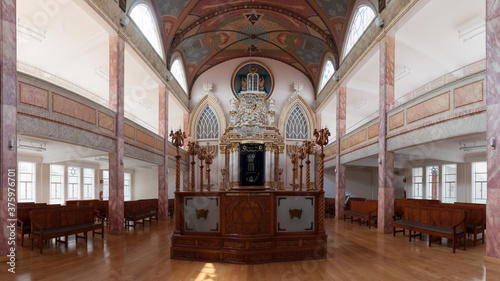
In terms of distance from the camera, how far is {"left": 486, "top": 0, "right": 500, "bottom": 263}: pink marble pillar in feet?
18.9

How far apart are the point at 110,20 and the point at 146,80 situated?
226 inches

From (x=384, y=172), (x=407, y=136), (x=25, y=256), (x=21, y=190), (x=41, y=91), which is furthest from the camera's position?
(x=21, y=190)

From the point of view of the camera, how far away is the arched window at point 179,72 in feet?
56.8

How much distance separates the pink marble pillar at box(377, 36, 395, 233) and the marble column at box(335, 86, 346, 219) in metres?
4.47

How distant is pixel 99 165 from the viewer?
16906 mm

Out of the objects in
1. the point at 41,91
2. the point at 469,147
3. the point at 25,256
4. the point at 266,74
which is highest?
the point at 266,74

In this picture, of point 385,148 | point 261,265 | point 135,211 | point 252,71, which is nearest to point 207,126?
point 252,71

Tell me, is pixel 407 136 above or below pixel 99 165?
above

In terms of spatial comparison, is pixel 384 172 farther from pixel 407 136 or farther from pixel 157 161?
pixel 157 161

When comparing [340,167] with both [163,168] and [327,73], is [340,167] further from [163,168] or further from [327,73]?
[163,168]

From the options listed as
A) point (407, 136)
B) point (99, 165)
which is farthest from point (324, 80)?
point (99, 165)

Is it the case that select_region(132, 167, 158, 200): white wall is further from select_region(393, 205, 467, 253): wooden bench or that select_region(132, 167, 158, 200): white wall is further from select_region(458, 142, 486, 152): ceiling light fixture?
select_region(458, 142, 486, 152): ceiling light fixture

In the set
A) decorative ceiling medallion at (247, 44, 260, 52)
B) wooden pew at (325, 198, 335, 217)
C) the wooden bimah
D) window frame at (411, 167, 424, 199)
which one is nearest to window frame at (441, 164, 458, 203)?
window frame at (411, 167, 424, 199)

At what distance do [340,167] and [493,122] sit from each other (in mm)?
8931
